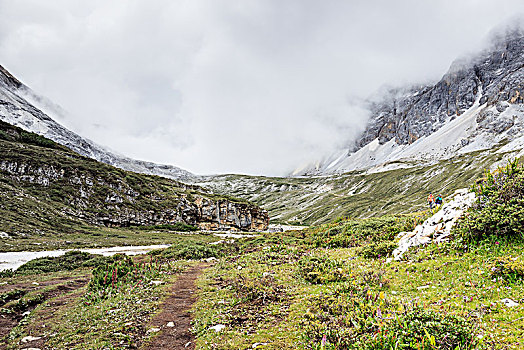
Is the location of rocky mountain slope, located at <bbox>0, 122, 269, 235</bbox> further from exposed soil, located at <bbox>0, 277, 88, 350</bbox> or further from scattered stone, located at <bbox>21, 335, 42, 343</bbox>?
scattered stone, located at <bbox>21, 335, 42, 343</bbox>

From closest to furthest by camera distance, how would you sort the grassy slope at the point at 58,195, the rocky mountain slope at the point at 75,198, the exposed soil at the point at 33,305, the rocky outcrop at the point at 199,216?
the exposed soil at the point at 33,305 → the grassy slope at the point at 58,195 → the rocky mountain slope at the point at 75,198 → the rocky outcrop at the point at 199,216

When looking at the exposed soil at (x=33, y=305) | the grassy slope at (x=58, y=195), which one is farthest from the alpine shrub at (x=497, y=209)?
the grassy slope at (x=58, y=195)

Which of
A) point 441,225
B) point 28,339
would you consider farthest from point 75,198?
point 441,225

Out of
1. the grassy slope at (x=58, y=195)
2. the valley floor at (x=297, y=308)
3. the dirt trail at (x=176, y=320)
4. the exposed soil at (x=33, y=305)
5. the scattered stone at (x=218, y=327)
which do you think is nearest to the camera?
the valley floor at (x=297, y=308)

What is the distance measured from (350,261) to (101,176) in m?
85.1

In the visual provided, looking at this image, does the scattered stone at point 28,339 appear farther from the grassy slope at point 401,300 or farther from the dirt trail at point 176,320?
the grassy slope at point 401,300

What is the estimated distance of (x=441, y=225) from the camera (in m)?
13.8

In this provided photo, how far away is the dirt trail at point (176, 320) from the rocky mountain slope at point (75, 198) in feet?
134

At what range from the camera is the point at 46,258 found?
89.9ft

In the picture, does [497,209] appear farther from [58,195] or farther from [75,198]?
[75,198]

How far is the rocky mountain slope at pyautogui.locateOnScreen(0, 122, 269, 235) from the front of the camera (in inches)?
2036

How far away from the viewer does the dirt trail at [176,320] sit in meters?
8.33

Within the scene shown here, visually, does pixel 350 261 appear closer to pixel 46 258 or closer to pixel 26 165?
pixel 46 258

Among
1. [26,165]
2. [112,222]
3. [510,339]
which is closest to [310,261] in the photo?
[510,339]
